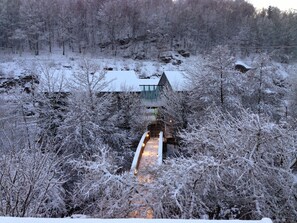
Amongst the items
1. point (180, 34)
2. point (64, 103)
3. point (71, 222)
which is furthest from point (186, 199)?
point (180, 34)

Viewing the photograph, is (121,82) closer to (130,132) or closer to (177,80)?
(177,80)

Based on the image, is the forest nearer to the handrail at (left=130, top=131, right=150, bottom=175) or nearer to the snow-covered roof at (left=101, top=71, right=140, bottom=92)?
the handrail at (left=130, top=131, right=150, bottom=175)

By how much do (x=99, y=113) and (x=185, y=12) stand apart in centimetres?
4855

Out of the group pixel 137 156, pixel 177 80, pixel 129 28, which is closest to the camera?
pixel 137 156

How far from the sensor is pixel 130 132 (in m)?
22.0

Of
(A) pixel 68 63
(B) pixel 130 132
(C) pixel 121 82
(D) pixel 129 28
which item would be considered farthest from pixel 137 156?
(D) pixel 129 28

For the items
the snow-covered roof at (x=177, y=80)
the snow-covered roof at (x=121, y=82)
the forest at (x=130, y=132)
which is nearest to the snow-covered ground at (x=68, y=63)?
the forest at (x=130, y=132)

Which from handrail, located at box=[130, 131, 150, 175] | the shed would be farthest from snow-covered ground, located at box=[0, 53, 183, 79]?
handrail, located at box=[130, 131, 150, 175]

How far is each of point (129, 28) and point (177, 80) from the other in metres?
34.2

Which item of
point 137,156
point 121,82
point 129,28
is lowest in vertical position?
point 137,156

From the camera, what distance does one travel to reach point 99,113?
18391mm

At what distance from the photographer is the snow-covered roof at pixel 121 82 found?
24.5 metres

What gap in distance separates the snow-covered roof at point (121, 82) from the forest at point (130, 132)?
128 centimetres

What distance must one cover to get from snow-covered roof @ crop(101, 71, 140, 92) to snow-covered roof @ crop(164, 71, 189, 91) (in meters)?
3.67
